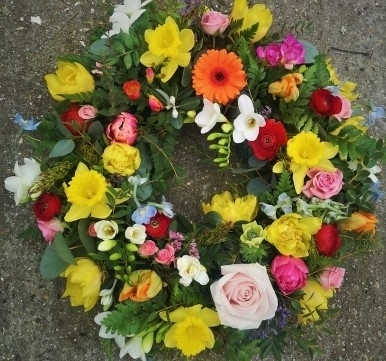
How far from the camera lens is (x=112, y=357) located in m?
1.31

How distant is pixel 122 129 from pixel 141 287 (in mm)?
325

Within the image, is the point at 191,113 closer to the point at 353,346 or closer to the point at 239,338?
the point at 239,338

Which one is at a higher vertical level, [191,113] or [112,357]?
[191,113]

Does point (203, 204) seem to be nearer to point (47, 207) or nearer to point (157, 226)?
point (157, 226)

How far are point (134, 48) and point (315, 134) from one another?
427 millimetres

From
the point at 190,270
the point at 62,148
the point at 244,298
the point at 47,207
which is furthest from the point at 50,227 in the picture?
the point at 244,298

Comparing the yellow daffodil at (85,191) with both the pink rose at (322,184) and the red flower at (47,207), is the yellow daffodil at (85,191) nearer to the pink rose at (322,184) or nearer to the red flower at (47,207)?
the red flower at (47,207)

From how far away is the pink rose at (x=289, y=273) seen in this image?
120 cm

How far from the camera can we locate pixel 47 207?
120 centimetres

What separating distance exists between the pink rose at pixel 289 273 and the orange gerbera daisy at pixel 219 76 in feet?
1.16

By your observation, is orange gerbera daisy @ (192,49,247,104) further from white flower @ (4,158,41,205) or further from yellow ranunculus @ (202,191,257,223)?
A: white flower @ (4,158,41,205)

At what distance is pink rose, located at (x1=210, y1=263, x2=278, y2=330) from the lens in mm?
1150

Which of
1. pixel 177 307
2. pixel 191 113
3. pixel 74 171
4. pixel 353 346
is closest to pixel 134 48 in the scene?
pixel 191 113

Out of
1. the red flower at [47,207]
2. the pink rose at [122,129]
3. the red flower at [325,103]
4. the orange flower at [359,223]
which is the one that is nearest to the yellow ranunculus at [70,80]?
the pink rose at [122,129]
